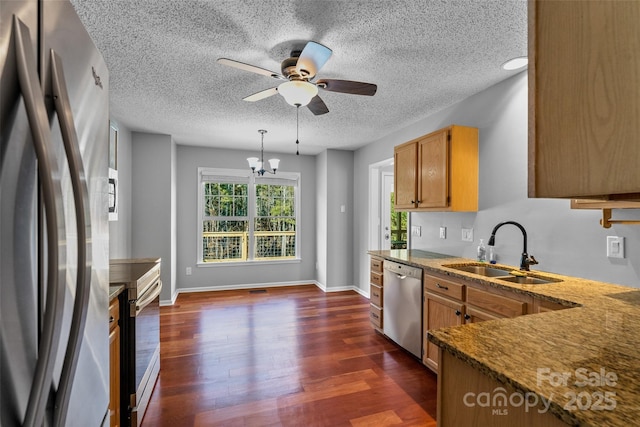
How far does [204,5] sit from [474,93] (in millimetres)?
2374

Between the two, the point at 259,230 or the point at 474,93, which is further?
the point at 259,230

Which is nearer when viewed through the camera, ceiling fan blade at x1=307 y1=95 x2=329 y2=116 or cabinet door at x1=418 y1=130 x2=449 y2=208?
ceiling fan blade at x1=307 y1=95 x2=329 y2=116

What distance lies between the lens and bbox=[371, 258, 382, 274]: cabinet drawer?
3.40 m

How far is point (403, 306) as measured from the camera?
9.72 feet

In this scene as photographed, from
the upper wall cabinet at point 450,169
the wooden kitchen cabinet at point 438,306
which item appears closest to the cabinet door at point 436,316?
the wooden kitchen cabinet at point 438,306

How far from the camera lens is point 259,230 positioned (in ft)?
18.4

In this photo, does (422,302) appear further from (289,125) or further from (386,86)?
(289,125)

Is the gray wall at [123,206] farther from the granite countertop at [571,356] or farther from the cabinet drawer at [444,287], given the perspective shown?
the granite countertop at [571,356]

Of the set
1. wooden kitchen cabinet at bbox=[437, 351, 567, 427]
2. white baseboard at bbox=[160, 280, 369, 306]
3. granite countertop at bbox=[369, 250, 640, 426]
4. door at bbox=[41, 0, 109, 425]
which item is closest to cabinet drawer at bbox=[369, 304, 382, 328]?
white baseboard at bbox=[160, 280, 369, 306]

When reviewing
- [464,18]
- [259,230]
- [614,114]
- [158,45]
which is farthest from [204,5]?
[259,230]

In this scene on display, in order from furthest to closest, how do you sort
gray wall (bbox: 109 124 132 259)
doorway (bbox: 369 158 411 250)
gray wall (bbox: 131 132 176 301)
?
doorway (bbox: 369 158 411 250) → gray wall (bbox: 131 132 176 301) → gray wall (bbox: 109 124 132 259)

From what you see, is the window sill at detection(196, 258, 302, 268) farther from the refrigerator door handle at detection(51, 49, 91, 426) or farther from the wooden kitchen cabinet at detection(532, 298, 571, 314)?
the refrigerator door handle at detection(51, 49, 91, 426)

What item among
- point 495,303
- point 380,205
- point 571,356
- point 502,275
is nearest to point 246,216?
point 380,205

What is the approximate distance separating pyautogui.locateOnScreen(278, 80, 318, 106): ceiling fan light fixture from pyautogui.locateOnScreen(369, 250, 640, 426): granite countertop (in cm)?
170
